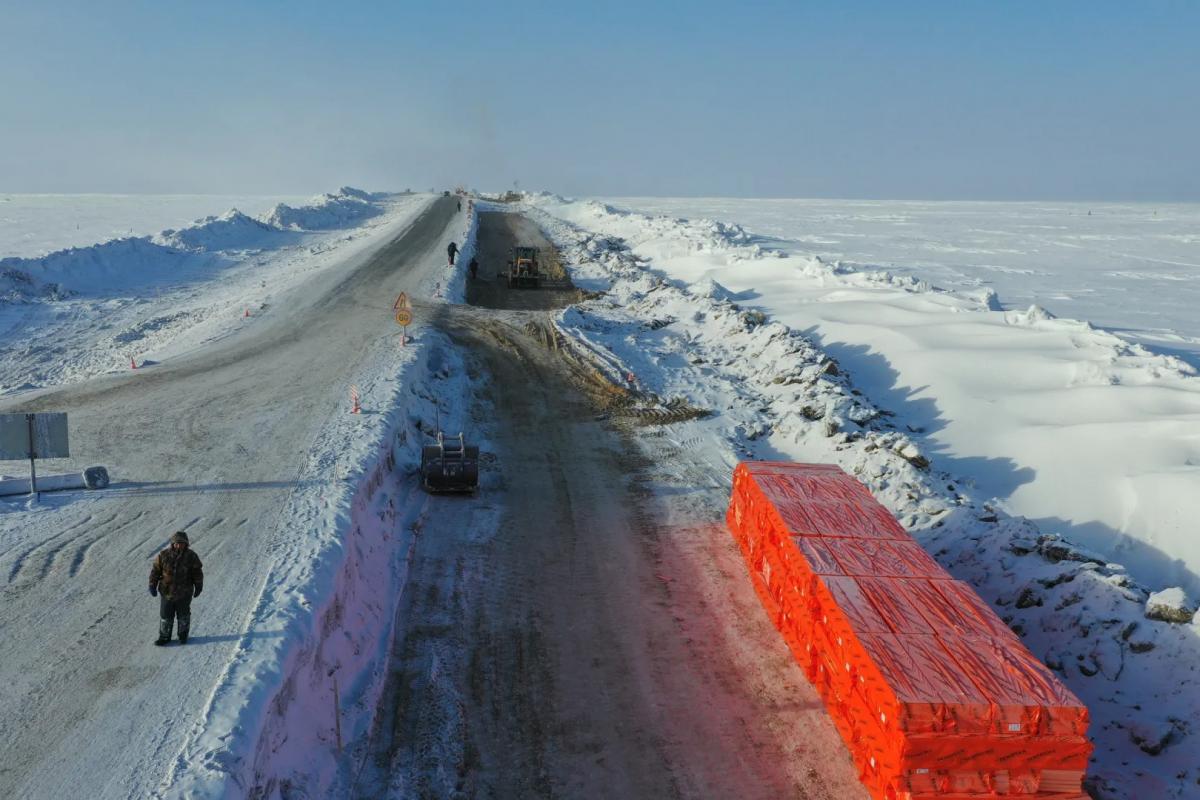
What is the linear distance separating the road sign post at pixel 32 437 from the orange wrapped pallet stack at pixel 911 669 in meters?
11.4

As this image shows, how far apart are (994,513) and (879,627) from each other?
612 cm

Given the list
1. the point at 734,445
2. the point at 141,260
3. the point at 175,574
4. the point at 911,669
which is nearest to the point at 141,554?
the point at 175,574

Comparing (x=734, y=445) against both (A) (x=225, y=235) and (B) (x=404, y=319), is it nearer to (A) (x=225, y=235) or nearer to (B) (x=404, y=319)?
(B) (x=404, y=319)

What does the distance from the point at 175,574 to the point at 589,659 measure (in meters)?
5.20

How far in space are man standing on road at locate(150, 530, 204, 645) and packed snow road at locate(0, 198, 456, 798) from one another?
0.28m

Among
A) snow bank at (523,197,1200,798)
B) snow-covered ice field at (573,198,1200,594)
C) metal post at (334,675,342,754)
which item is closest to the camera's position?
metal post at (334,675,342,754)

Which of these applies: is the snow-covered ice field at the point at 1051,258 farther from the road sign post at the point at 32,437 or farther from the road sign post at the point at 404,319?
the road sign post at the point at 32,437

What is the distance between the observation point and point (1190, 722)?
886cm

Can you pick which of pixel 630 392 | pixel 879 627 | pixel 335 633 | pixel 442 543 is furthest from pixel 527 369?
pixel 879 627

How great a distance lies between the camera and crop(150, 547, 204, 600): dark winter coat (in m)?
8.80

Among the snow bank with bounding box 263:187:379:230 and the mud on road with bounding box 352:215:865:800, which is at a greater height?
the snow bank with bounding box 263:187:379:230

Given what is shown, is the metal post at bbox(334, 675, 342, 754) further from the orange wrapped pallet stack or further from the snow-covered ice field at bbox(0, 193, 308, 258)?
the snow-covered ice field at bbox(0, 193, 308, 258)

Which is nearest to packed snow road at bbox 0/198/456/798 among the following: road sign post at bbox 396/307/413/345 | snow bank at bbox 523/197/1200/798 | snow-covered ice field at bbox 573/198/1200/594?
road sign post at bbox 396/307/413/345

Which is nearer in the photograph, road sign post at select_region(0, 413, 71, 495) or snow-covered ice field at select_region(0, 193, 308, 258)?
road sign post at select_region(0, 413, 71, 495)
